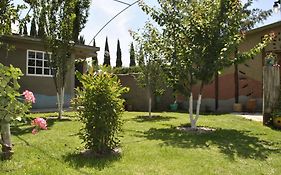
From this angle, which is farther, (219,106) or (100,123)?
(219,106)

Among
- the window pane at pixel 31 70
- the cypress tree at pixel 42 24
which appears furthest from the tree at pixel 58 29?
the window pane at pixel 31 70

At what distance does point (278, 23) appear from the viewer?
15039 millimetres

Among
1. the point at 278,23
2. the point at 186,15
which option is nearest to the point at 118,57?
the point at 278,23

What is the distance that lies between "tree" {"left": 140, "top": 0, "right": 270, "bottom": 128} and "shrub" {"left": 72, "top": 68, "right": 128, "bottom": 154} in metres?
3.90

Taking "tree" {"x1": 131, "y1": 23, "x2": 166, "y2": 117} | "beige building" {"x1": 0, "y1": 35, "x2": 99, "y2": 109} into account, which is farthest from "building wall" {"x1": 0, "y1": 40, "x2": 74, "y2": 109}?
"tree" {"x1": 131, "y1": 23, "x2": 166, "y2": 117}

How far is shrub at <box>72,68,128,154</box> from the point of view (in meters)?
5.89

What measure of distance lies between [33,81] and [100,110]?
1077cm

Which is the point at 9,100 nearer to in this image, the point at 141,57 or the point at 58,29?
the point at 58,29

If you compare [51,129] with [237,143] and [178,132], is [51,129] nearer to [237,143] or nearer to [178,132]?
[178,132]

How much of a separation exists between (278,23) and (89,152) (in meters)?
12.2

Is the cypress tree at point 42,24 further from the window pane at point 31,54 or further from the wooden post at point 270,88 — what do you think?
the wooden post at point 270,88

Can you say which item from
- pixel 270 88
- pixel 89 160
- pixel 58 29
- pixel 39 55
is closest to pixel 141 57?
pixel 58 29

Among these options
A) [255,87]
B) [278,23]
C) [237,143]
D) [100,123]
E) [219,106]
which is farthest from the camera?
→ [219,106]

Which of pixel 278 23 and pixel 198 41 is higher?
pixel 278 23
